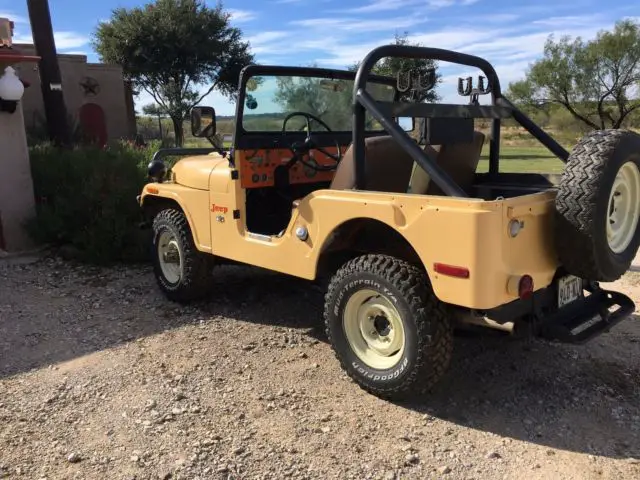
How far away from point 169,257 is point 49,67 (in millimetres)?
5151

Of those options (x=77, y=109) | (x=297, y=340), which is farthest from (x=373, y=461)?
(x=77, y=109)

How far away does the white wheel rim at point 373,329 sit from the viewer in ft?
11.3

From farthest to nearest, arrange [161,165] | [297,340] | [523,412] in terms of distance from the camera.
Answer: [161,165]
[297,340]
[523,412]

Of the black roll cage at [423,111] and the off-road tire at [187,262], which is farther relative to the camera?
the off-road tire at [187,262]

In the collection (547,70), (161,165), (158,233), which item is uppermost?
(547,70)

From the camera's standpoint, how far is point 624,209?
3.44 metres

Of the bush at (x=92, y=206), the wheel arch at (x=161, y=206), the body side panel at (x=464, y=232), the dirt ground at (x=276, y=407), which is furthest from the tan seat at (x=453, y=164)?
the bush at (x=92, y=206)

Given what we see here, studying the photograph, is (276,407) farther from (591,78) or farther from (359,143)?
(591,78)

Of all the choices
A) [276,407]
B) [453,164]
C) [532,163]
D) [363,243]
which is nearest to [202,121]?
[363,243]

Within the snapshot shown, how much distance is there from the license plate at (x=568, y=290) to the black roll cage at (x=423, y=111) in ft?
2.75

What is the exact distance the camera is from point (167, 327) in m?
4.77

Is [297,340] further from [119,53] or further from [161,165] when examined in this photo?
[119,53]

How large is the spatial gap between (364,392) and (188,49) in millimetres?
25528

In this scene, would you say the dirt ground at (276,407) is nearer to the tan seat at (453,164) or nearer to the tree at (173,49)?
the tan seat at (453,164)
